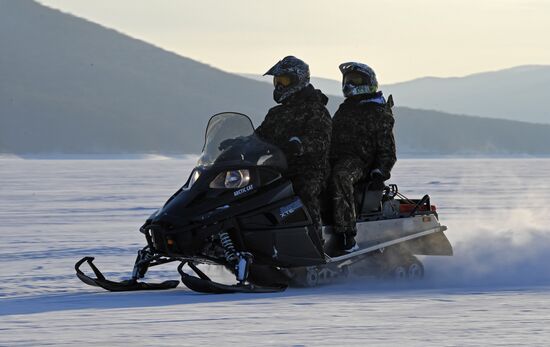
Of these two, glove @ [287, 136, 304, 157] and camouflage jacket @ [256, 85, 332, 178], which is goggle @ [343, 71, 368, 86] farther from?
glove @ [287, 136, 304, 157]

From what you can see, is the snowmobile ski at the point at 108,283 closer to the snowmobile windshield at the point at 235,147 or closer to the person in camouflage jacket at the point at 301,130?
the snowmobile windshield at the point at 235,147

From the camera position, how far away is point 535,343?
283 inches

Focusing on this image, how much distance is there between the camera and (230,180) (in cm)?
1017

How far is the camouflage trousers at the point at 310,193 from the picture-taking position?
35.2ft

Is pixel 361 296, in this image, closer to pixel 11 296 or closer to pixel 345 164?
pixel 345 164

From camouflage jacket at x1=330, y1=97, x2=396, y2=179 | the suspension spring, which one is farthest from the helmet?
the suspension spring

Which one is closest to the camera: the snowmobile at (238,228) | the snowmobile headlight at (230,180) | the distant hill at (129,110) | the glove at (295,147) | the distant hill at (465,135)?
the snowmobile at (238,228)

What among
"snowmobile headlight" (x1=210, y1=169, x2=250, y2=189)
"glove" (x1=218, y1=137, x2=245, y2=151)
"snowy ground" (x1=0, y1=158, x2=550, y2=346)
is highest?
"glove" (x1=218, y1=137, x2=245, y2=151)

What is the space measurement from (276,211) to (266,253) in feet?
1.20

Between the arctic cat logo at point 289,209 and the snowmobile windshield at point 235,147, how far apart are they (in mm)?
326

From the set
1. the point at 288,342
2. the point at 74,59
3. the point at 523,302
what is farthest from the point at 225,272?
the point at 74,59

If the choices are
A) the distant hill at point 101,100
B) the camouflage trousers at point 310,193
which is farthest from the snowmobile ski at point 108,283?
the distant hill at point 101,100

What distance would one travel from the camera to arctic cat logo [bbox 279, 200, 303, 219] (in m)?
10.4

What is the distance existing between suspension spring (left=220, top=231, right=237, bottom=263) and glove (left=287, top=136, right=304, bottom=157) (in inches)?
42.6
